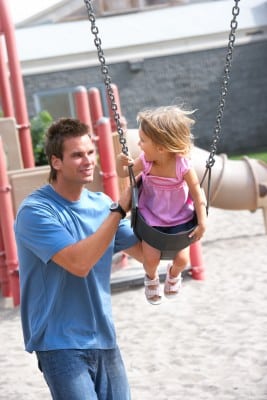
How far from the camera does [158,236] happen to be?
2.76 meters

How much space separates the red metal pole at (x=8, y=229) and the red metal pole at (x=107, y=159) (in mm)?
880

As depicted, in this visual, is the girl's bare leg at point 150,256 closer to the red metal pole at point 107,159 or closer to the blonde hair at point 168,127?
the blonde hair at point 168,127

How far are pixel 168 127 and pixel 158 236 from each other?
14.8 inches

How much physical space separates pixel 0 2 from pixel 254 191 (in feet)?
11.3

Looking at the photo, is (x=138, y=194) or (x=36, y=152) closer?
(x=138, y=194)

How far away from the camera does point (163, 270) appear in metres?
7.18

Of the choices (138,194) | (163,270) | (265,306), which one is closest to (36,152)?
(163,270)

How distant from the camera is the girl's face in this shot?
277 centimetres

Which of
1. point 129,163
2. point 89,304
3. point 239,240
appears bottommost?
point 239,240

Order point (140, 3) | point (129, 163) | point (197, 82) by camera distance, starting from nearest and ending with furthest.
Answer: point (129, 163) < point (197, 82) < point (140, 3)

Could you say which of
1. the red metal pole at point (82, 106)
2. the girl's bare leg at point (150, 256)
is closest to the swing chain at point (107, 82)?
the girl's bare leg at point (150, 256)

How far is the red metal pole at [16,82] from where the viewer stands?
834cm

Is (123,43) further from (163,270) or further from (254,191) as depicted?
(163,270)

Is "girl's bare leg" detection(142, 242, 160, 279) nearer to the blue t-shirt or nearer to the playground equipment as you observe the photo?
the blue t-shirt
